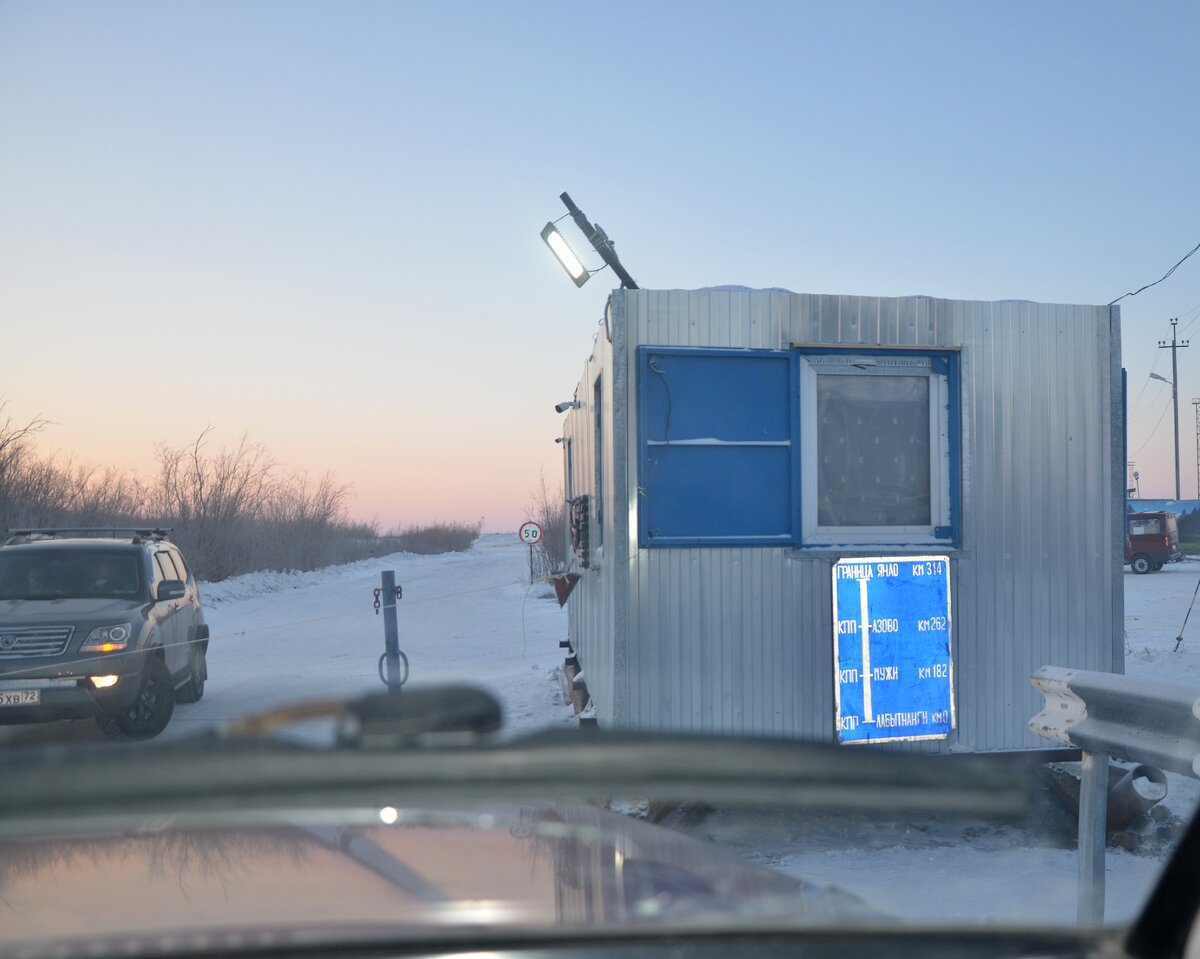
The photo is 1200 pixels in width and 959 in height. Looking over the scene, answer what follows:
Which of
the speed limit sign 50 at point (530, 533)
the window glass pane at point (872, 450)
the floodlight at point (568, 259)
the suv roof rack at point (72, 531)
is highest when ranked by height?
the floodlight at point (568, 259)

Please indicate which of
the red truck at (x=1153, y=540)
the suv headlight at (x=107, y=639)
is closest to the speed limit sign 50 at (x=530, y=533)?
the suv headlight at (x=107, y=639)

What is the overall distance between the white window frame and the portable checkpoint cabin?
0.01 meters

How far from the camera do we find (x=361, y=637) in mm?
14539

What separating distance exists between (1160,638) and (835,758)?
1537 centimetres

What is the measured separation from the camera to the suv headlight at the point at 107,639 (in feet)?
28.1

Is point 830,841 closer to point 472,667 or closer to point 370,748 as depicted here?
point 370,748

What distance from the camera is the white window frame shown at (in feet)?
21.2

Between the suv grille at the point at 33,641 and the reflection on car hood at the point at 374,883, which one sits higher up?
the reflection on car hood at the point at 374,883

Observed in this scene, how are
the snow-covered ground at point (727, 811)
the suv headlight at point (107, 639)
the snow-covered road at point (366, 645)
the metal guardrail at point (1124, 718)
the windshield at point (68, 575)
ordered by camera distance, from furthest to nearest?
the snow-covered road at point (366, 645)
the windshield at point (68, 575)
the suv headlight at point (107, 639)
the snow-covered ground at point (727, 811)
the metal guardrail at point (1124, 718)

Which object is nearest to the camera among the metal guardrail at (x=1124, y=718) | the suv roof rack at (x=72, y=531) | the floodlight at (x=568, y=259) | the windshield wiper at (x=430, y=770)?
the windshield wiper at (x=430, y=770)

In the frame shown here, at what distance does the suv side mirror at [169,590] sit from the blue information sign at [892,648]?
6338 mm

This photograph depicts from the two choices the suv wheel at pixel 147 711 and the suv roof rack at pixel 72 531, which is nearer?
the suv wheel at pixel 147 711

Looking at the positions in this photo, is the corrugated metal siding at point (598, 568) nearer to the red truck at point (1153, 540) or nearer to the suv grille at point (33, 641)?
the suv grille at point (33, 641)

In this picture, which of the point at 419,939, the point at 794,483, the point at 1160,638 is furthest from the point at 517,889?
the point at 1160,638
